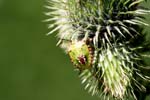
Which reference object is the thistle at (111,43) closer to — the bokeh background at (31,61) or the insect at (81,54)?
the insect at (81,54)

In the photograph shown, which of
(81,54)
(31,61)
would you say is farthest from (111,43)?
(31,61)

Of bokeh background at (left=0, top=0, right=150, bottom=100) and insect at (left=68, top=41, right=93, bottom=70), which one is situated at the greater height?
insect at (left=68, top=41, right=93, bottom=70)

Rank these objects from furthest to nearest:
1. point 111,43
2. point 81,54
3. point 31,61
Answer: point 31,61 → point 111,43 → point 81,54

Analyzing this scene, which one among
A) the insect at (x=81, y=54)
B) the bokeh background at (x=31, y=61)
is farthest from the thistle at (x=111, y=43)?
the bokeh background at (x=31, y=61)

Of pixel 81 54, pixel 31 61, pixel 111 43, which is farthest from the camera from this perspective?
pixel 31 61

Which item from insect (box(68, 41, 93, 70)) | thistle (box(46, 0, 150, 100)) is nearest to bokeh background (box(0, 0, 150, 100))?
thistle (box(46, 0, 150, 100))

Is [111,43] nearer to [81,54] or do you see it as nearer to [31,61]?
[81,54]

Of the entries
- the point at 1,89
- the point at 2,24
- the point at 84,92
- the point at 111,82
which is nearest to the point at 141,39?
the point at 111,82

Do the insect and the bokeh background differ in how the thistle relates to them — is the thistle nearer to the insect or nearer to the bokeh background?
the insect
